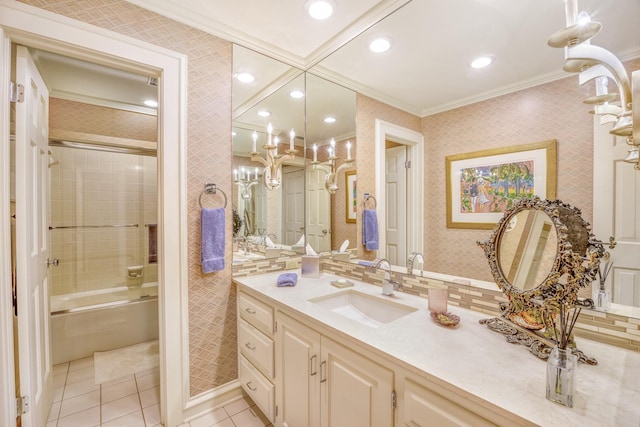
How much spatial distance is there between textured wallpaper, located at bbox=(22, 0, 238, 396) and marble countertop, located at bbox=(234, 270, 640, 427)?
0.82 meters

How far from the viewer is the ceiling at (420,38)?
975 millimetres

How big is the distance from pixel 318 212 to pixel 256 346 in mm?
1073

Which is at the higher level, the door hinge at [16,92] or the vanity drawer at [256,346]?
the door hinge at [16,92]

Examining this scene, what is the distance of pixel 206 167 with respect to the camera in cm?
172

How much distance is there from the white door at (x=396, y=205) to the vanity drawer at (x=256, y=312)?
780 millimetres

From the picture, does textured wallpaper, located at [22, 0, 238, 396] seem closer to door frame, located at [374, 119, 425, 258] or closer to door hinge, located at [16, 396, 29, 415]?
door hinge, located at [16, 396, 29, 415]

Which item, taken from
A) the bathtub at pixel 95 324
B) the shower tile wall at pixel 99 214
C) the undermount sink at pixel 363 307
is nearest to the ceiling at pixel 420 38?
the undermount sink at pixel 363 307

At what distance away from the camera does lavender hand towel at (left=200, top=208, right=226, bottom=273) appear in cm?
166

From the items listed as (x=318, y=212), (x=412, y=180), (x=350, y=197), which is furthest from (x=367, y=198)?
(x=318, y=212)

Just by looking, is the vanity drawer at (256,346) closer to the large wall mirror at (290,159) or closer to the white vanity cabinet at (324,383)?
the white vanity cabinet at (324,383)

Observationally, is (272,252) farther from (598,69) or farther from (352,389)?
(598,69)

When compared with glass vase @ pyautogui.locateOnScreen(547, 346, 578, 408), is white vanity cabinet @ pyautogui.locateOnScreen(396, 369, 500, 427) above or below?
below

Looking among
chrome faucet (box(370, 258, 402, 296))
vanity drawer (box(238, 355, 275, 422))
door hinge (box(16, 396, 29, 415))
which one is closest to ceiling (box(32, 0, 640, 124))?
chrome faucet (box(370, 258, 402, 296))

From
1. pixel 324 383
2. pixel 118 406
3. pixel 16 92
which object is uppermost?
pixel 16 92
